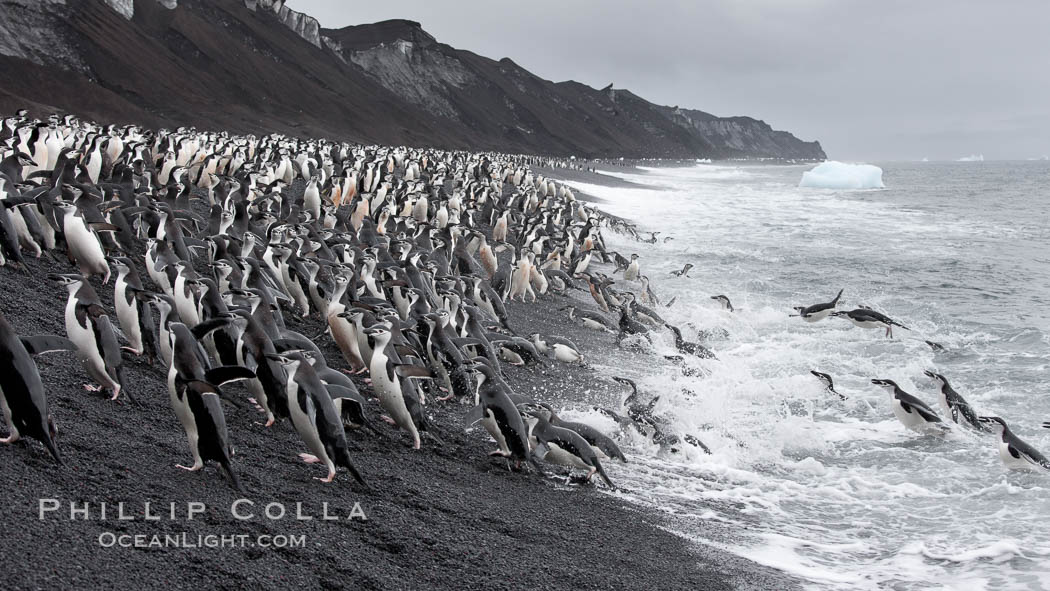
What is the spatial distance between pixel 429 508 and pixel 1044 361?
9784 mm

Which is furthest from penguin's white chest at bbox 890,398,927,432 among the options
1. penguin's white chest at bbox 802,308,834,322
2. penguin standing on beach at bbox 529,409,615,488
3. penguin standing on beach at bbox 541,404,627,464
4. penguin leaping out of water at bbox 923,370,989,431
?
penguin's white chest at bbox 802,308,834,322

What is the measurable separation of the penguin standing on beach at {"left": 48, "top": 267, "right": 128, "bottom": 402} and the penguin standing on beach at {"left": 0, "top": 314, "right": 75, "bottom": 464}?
97 centimetres

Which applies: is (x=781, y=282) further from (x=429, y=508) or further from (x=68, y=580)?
(x=68, y=580)

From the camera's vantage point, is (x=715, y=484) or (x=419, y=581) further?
(x=715, y=484)

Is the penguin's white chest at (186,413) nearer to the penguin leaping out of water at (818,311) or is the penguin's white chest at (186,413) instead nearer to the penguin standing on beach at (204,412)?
the penguin standing on beach at (204,412)

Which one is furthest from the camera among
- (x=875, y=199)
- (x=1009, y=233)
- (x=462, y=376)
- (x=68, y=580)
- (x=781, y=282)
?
(x=875, y=199)

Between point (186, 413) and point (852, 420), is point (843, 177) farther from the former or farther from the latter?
point (186, 413)

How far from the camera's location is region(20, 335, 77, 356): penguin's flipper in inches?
171

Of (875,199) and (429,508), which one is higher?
(875,199)

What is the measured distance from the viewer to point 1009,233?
90.4 feet

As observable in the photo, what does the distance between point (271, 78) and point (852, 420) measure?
5440 cm

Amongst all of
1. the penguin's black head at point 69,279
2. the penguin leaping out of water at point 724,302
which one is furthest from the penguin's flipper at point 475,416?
the penguin leaping out of water at point 724,302

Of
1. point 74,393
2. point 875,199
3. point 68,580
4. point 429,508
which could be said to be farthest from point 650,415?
point 875,199

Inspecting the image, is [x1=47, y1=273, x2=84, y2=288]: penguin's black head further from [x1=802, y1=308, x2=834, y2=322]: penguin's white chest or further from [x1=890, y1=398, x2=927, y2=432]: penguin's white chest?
[x1=802, y1=308, x2=834, y2=322]: penguin's white chest
